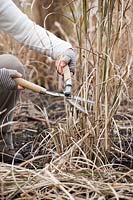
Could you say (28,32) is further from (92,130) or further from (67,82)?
(92,130)

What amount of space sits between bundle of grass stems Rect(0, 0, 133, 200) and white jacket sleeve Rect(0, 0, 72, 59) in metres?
0.11

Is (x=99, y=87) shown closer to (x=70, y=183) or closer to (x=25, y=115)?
(x=70, y=183)

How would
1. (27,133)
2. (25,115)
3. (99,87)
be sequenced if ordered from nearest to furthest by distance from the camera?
(99,87) < (27,133) < (25,115)

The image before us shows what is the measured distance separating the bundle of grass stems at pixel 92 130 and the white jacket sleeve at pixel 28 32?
109 millimetres

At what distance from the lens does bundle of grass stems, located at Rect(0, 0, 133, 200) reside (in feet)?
7.00

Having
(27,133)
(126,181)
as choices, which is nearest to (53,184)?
(126,181)

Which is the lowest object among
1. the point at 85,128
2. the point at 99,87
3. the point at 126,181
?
the point at 126,181

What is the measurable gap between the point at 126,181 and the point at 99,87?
1.29 feet

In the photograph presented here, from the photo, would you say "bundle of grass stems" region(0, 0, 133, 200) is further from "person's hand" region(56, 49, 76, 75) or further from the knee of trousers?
the knee of trousers

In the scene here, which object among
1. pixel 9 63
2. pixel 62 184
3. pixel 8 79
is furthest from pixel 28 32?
pixel 62 184

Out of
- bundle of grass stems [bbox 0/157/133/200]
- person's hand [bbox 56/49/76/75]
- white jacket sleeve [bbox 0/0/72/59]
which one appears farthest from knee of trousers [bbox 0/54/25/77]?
bundle of grass stems [bbox 0/157/133/200]

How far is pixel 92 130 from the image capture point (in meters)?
2.45

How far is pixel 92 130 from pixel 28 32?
491mm

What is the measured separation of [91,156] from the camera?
8.16 feet
